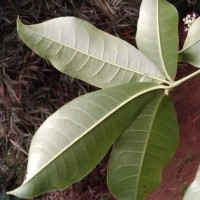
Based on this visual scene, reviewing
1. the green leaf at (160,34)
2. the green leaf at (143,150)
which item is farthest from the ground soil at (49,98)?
the green leaf at (143,150)

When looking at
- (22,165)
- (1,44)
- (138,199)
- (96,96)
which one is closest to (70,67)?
(96,96)

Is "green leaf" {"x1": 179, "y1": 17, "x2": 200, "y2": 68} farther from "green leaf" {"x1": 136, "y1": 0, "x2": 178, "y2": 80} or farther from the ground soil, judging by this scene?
the ground soil

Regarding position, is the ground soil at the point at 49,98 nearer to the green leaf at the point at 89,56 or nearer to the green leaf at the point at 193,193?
the green leaf at the point at 89,56

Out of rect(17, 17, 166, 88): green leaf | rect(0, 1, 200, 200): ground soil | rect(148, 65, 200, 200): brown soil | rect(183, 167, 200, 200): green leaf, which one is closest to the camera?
rect(183, 167, 200, 200): green leaf

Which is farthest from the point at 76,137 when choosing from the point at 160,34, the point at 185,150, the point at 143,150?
the point at 185,150

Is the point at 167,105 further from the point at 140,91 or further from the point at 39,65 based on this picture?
the point at 39,65

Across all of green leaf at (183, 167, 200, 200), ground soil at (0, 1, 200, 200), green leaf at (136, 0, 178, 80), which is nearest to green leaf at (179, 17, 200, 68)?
green leaf at (136, 0, 178, 80)
